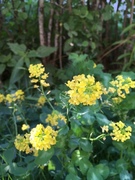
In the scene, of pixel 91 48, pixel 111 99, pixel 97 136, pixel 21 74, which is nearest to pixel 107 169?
pixel 97 136

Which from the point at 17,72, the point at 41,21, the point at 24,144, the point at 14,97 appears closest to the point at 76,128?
the point at 24,144

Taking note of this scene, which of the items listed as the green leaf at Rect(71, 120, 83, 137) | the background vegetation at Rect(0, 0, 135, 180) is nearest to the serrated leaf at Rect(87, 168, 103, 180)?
the green leaf at Rect(71, 120, 83, 137)

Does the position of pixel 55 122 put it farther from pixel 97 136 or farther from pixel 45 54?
pixel 45 54

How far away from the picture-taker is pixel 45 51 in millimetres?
2330

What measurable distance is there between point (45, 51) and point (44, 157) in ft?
3.65

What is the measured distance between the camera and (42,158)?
129 cm

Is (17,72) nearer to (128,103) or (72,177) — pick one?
(128,103)

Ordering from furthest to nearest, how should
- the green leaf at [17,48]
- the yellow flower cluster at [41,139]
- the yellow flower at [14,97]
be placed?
the green leaf at [17,48]
the yellow flower at [14,97]
the yellow flower cluster at [41,139]

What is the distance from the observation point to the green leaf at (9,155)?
139cm

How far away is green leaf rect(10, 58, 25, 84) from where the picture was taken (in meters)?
2.27

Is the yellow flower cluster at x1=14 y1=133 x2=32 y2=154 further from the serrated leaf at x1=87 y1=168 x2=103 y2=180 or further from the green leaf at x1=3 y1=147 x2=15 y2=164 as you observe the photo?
the serrated leaf at x1=87 y1=168 x2=103 y2=180

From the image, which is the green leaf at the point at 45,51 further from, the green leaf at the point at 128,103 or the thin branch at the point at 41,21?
the green leaf at the point at 128,103

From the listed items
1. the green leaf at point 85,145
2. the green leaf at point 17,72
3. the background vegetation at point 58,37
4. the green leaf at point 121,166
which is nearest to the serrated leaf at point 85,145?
the green leaf at point 85,145

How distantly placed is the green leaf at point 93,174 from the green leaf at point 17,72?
1057mm
